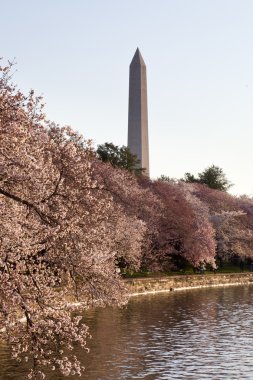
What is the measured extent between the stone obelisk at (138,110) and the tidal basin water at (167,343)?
1539 inches

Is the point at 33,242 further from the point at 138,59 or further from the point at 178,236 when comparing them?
the point at 138,59

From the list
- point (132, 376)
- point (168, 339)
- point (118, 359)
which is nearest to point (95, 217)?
point (132, 376)

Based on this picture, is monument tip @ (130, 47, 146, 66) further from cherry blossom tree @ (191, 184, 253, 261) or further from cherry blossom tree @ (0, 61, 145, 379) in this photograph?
cherry blossom tree @ (0, 61, 145, 379)

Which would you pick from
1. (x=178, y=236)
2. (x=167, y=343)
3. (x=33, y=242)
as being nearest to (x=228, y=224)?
(x=178, y=236)

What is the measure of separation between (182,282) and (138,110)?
27.3 metres

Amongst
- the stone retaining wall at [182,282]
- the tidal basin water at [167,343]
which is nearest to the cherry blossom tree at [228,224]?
the stone retaining wall at [182,282]

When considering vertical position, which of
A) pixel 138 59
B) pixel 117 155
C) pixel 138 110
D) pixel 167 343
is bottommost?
pixel 167 343

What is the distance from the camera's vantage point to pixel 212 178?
365 ft

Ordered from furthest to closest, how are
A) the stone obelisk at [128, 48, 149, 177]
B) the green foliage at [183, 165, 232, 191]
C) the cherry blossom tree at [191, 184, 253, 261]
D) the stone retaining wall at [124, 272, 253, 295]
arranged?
1. the green foliage at [183, 165, 232, 191]
2. the stone obelisk at [128, 48, 149, 177]
3. the cherry blossom tree at [191, 184, 253, 261]
4. the stone retaining wall at [124, 272, 253, 295]

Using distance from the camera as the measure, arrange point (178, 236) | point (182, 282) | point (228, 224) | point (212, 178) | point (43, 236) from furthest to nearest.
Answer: point (212, 178)
point (228, 224)
point (178, 236)
point (182, 282)
point (43, 236)

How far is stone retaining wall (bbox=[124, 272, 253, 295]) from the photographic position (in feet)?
181

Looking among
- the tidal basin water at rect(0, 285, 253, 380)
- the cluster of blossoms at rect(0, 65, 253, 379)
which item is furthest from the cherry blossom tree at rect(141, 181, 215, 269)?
the cluster of blossoms at rect(0, 65, 253, 379)

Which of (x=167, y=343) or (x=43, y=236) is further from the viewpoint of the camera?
(x=167, y=343)

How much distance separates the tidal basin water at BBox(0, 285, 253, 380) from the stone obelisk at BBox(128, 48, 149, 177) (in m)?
39.1
